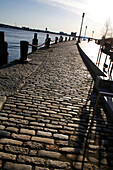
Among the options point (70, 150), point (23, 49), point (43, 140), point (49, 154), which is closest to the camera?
point (49, 154)

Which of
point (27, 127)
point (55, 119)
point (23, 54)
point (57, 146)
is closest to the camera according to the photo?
point (57, 146)

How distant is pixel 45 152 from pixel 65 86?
3.23 meters

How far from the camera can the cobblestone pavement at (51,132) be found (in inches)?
88.8

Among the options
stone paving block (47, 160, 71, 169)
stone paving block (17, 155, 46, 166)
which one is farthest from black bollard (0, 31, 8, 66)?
stone paving block (47, 160, 71, 169)

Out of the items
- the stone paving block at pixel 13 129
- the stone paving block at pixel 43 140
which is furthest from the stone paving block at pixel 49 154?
the stone paving block at pixel 13 129

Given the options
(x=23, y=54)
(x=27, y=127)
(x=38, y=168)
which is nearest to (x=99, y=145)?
(x=38, y=168)

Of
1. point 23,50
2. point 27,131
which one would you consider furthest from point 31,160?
point 23,50

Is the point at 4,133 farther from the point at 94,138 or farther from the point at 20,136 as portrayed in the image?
the point at 94,138

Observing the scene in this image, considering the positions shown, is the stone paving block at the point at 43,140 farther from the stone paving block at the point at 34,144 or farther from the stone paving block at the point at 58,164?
the stone paving block at the point at 58,164

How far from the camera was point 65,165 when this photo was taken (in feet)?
7.22

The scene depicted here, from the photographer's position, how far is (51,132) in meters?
2.89

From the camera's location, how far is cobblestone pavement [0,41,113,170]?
2256 mm

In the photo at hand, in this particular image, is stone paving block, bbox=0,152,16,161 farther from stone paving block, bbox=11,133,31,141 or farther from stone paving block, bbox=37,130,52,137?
stone paving block, bbox=37,130,52,137

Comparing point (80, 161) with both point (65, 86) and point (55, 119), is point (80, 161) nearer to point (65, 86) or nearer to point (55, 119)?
point (55, 119)
